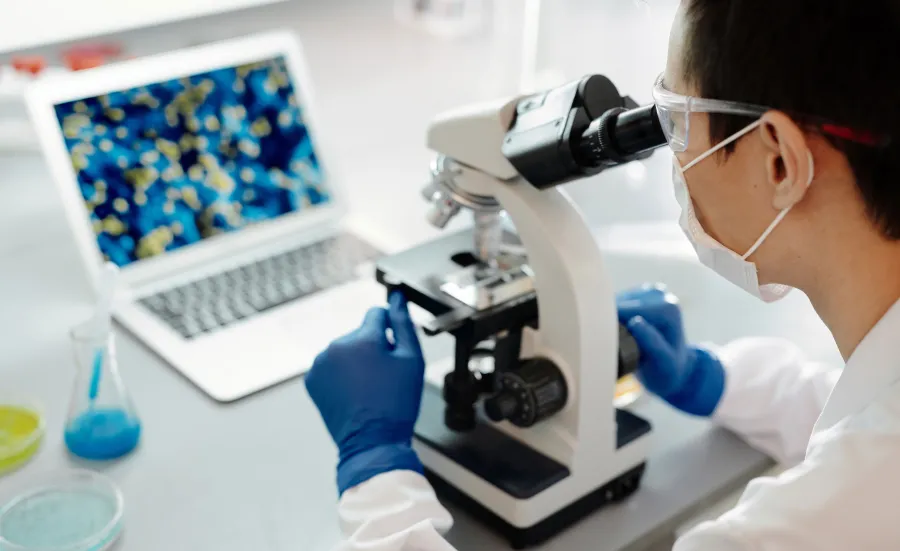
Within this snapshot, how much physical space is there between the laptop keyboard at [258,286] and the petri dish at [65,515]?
0.30 meters

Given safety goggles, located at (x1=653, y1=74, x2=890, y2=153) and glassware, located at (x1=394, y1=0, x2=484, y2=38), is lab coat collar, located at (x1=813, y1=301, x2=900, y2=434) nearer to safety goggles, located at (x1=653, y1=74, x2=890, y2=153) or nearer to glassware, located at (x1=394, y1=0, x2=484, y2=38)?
safety goggles, located at (x1=653, y1=74, x2=890, y2=153)

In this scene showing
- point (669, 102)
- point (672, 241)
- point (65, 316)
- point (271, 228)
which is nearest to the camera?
Result: point (669, 102)

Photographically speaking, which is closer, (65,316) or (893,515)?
(893,515)

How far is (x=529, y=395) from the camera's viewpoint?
2.99 feet

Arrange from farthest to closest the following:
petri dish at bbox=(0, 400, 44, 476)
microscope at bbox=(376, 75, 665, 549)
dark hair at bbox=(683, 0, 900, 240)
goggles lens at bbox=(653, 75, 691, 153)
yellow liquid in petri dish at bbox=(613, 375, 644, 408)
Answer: yellow liquid in petri dish at bbox=(613, 375, 644, 408), petri dish at bbox=(0, 400, 44, 476), microscope at bbox=(376, 75, 665, 549), goggles lens at bbox=(653, 75, 691, 153), dark hair at bbox=(683, 0, 900, 240)

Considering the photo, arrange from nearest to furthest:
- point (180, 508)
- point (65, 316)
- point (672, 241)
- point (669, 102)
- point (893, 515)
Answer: point (893, 515), point (669, 102), point (180, 508), point (65, 316), point (672, 241)

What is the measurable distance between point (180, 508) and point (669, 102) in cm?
62

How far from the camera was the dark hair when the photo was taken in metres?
0.65

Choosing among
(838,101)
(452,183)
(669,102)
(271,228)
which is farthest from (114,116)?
(838,101)

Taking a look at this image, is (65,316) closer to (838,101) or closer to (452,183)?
(452,183)

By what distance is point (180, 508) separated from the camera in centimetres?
96

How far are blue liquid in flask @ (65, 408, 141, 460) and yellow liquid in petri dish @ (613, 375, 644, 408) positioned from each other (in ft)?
1.84

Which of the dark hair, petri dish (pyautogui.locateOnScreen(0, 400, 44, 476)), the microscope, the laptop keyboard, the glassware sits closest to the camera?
the dark hair

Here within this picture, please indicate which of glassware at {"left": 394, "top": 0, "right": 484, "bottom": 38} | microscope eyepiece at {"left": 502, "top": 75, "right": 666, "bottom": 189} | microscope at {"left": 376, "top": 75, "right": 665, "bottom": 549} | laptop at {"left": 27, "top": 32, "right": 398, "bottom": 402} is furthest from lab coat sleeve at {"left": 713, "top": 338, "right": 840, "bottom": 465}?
glassware at {"left": 394, "top": 0, "right": 484, "bottom": 38}
